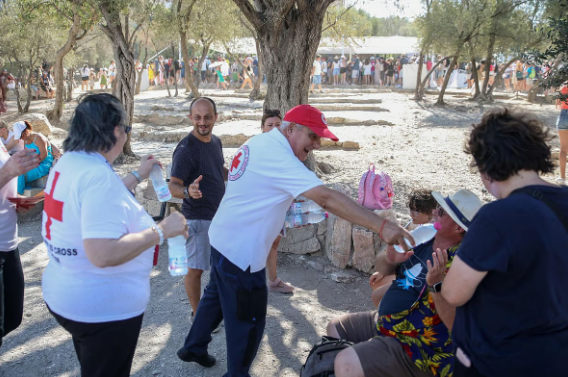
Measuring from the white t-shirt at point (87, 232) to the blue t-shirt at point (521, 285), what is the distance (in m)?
1.37

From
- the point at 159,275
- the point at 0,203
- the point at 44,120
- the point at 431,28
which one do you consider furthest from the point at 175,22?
the point at 0,203

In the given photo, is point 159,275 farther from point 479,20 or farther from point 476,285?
point 479,20

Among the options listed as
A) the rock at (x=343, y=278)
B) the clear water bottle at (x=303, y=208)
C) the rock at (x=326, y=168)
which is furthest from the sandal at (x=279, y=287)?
the rock at (x=326, y=168)

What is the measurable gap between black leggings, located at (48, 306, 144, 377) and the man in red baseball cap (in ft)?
4.14

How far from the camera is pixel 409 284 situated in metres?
2.66

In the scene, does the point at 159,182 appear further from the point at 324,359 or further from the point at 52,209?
the point at 324,359

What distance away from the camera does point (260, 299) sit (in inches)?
110

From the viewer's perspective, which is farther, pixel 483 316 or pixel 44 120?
pixel 44 120

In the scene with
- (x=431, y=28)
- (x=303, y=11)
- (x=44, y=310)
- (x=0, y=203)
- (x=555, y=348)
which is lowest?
(x=44, y=310)

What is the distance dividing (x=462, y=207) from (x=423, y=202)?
106cm

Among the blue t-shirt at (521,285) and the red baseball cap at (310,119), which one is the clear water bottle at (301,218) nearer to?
the red baseball cap at (310,119)

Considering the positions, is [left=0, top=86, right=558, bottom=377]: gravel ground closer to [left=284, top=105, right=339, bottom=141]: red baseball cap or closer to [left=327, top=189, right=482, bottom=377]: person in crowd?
[left=327, top=189, right=482, bottom=377]: person in crowd

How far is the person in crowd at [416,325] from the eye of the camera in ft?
7.89

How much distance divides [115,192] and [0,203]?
1.35m
